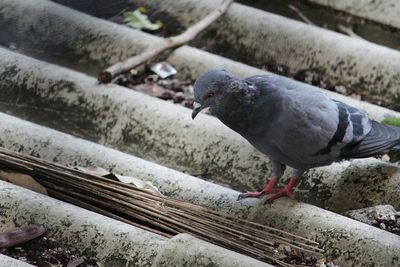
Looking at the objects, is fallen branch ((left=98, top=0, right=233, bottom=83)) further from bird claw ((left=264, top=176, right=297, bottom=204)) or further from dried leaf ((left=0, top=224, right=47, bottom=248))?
dried leaf ((left=0, top=224, right=47, bottom=248))

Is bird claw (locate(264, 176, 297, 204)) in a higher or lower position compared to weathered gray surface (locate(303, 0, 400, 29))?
lower

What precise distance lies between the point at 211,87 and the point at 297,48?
49.7 inches

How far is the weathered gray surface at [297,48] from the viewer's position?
4.20 m

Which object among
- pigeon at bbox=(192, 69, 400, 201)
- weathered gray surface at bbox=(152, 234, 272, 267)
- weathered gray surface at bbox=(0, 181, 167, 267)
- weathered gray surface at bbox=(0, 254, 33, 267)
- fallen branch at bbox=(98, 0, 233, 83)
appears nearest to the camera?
weathered gray surface at bbox=(0, 254, 33, 267)

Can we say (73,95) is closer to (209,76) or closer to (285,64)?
(209,76)

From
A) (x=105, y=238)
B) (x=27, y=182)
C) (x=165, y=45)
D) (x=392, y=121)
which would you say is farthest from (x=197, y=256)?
(x=165, y=45)

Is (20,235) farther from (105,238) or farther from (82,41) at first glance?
(82,41)

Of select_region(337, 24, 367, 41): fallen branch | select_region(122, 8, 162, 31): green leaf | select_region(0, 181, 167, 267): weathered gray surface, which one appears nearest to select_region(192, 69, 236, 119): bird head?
select_region(0, 181, 167, 267): weathered gray surface

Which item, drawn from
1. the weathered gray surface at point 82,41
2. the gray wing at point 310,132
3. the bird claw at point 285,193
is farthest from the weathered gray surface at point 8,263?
the weathered gray surface at point 82,41

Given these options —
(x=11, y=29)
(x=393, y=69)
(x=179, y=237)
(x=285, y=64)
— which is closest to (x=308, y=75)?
(x=285, y=64)

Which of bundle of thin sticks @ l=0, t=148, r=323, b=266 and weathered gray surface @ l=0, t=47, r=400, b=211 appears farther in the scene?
weathered gray surface @ l=0, t=47, r=400, b=211

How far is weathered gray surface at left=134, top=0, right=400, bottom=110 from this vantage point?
13.8 feet

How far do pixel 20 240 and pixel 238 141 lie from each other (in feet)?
3.88

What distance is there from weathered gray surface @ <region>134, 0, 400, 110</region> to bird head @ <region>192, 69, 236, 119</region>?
114 centimetres
